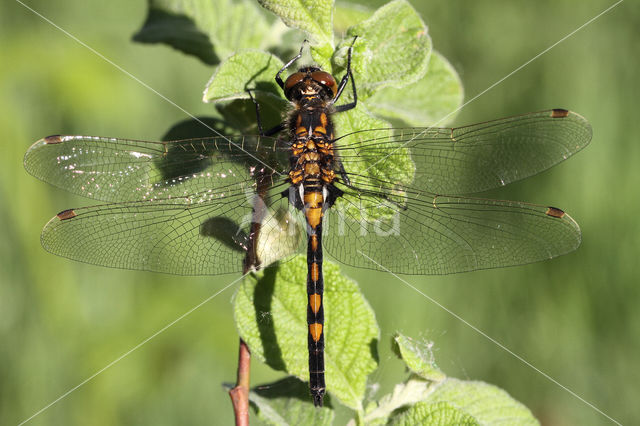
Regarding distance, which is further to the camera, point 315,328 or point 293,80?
point 293,80

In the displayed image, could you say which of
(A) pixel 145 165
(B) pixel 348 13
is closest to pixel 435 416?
(A) pixel 145 165

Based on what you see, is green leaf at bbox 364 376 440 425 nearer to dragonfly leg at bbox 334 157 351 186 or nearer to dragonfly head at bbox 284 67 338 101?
dragonfly leg at bbox 334 157 351 186

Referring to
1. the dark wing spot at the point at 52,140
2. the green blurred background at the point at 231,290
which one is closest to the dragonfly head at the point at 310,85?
the dark wing spot at the point at 52,140

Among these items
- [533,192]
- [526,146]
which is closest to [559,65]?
[533,192]

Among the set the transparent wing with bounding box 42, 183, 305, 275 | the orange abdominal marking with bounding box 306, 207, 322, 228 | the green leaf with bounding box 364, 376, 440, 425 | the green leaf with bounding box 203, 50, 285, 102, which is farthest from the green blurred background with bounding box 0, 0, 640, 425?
the green leaf with bounding box 203, 50, 285, 102

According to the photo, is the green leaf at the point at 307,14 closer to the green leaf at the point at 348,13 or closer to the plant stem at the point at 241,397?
the green leaf at the point at 348,13

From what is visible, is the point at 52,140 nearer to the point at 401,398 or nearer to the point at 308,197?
the point at 308,197

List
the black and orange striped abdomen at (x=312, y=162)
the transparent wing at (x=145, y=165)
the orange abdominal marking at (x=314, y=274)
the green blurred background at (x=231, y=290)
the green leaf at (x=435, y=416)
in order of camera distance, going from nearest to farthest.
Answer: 1. the green leaf at (x=435, y=416)
2. the orange abdominal marking at (x=314, y=274)
3. the transparent wing at (x=145, y=165)
4. the black and orange striped abdomen at (x=312, y=162)
5. the green blurred background at (x=231, y=290)
